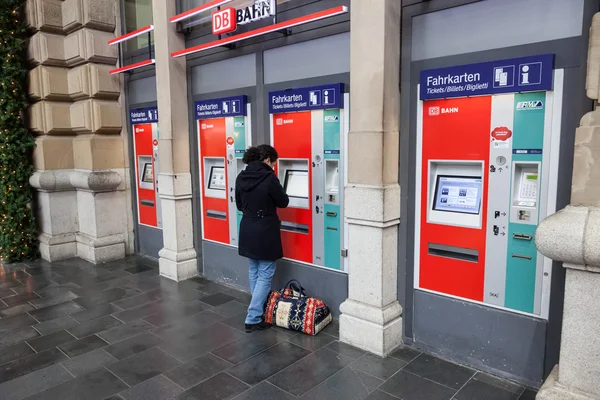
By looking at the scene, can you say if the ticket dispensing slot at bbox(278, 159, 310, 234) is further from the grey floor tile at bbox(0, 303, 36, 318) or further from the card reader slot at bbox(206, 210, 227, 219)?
the grey floor tile at bbox(0, 303, 36, 318)

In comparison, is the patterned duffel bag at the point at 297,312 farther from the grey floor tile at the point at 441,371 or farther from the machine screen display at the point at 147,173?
the machine screen display at the point at 147,173

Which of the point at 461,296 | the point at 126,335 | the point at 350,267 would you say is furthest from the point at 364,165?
the point at 126,335

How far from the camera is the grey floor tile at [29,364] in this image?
3.84 m

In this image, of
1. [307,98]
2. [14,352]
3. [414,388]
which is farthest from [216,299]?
[414,388]

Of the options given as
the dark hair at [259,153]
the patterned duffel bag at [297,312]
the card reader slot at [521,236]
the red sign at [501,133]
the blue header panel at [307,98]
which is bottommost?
the patterned duffel bag at [297,312]

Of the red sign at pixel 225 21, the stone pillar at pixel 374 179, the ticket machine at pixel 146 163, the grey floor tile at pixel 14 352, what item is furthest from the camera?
the ticket machine at pixel 146 163

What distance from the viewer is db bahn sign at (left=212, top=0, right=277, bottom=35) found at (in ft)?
15.7

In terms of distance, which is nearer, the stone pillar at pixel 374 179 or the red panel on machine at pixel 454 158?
the red panel on machine at pixel 454 158

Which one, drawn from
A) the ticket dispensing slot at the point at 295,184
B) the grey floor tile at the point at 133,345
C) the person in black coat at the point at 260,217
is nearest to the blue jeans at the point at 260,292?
the person in black coat at the point at 260,217

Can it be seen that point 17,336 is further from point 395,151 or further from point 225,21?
point 395,151

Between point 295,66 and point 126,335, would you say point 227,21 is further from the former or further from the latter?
point 126,335

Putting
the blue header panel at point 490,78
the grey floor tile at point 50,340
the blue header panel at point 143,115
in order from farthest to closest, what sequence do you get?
1. the blue header panel at point 143,115
2. the grey floor tile at point 50,340
3. the blue header panel at point 490,78

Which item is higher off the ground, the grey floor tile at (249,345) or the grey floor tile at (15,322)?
the grey floor tile at (249,345)

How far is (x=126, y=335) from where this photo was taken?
4.57m
